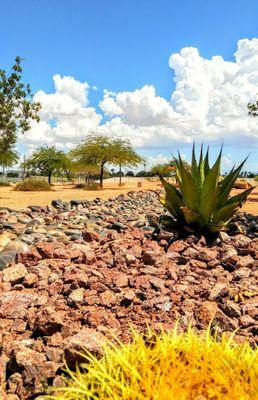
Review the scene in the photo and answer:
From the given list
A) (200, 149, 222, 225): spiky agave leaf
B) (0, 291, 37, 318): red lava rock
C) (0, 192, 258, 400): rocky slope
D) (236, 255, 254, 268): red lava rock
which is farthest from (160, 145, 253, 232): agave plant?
(0, 291, 37, 318): red lava rock

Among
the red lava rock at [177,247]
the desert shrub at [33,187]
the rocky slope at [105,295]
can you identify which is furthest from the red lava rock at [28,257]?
the desert shrub at [33,187]

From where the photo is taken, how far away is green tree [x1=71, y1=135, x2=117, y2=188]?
49656mm

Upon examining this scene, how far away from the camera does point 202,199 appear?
7.71m

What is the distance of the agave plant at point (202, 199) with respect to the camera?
765cm

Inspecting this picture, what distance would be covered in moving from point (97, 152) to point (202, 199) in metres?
42.9

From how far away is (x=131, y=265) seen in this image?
556 cm

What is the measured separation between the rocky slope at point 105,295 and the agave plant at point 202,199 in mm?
595

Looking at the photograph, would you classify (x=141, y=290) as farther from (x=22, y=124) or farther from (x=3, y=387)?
(x=22, y=124)

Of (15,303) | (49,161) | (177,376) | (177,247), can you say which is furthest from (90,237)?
(49,161)

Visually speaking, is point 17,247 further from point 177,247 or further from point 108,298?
point 108,298

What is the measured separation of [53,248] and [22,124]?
947 inches

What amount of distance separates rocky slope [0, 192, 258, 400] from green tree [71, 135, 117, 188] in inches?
1680

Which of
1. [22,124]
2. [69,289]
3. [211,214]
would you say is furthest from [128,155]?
[69,289]

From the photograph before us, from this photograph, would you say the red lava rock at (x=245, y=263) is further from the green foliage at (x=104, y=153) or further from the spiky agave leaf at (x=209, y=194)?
the green foliage at (x=104, y=153)
